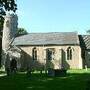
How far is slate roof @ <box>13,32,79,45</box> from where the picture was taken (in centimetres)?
6384

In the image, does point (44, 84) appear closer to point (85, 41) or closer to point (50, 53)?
point (50, 53)

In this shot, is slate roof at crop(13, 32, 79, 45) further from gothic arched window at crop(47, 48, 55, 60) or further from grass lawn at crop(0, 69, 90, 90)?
grass lawn at crop(0, 69, 90, 90)

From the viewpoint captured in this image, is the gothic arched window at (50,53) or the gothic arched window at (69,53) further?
the gothic arched window at (50,53)

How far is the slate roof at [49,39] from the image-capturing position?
63844 mm

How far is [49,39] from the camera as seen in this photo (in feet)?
214

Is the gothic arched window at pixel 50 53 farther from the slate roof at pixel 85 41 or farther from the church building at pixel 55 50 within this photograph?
the slate roof at pixel 85 41

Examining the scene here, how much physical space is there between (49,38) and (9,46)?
8.06 metres

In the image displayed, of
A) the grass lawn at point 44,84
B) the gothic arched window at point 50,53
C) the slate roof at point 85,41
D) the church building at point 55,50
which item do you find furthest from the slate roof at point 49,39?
the grass lawn at point 44,84

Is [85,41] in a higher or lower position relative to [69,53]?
higher

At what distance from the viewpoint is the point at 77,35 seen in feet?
214

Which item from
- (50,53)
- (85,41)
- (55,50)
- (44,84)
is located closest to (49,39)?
(55,50)

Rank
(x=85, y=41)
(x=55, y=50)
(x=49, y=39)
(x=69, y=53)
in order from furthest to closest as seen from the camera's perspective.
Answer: (x=85, y=41)
(x=49, y=39)
(x=55, y=50)
(x=69, y=53)

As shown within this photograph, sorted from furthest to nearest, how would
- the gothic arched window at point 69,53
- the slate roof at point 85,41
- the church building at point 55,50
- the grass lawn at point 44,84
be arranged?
the slate roof at point 85,41 → the gothic arched window at point 69,53 → the church building at point 55,50 → the grass lawn at point 44,84

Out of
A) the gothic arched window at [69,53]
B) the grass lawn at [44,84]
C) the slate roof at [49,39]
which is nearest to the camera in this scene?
the grass lawn at [44,84]
